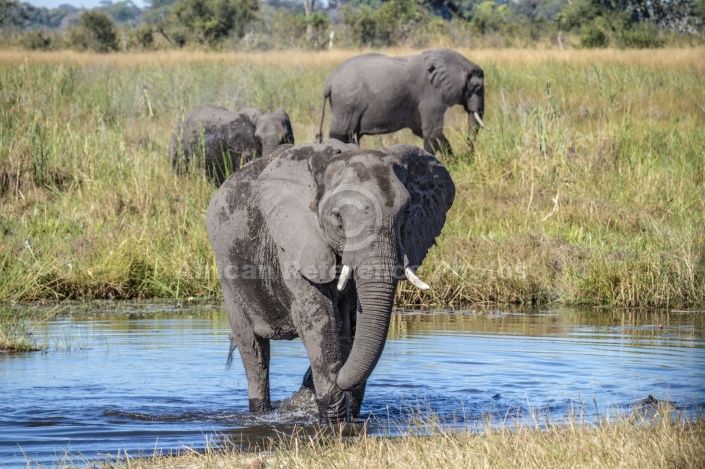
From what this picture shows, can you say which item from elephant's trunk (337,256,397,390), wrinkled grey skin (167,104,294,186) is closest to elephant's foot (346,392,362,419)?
elephant's trunk (337,256,397,390)

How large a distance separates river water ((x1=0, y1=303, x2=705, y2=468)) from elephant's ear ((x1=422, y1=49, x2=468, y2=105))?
6436 millimetres

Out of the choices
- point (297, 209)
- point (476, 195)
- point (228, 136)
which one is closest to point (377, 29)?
point (228, 136)

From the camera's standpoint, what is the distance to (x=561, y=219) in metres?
12.9

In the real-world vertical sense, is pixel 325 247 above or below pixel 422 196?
below

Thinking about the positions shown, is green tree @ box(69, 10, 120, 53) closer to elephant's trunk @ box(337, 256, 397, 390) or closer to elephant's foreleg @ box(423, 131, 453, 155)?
elephant's foreleg @ box(423, 131, 453, 155)

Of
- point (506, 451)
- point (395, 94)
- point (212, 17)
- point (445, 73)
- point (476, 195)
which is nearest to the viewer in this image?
point (506, 451)

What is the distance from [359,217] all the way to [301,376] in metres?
2.99

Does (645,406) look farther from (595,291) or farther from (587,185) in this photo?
(587,185)

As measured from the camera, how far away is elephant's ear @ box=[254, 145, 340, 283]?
5.87 m

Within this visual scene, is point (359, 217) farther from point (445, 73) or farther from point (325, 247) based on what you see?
point (445, 73)

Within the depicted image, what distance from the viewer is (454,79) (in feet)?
54.3

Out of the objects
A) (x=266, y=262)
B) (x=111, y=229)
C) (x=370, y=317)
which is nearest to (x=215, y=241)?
(x=266, y=262)

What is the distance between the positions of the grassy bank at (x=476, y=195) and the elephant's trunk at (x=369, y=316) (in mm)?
5200

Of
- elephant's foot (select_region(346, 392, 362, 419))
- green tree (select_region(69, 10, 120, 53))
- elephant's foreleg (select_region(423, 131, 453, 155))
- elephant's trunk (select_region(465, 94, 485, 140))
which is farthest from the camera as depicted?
green tree (select_region(69, 10, 120, 53))
